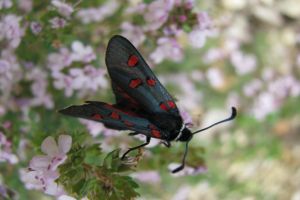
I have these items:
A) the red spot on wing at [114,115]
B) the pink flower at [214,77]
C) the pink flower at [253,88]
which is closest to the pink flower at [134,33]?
the red spot on wing at [114,115]

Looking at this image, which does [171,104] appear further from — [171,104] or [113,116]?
[113,116]

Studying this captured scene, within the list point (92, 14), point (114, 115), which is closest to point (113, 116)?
point (114, 115)

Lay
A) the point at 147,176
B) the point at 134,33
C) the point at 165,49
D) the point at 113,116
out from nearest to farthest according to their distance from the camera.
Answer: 1. the point at 113,116
2. the point at 165,49
3. the point at 134,33
4. the point at 147,176

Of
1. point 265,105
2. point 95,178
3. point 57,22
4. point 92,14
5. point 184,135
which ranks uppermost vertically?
point 265,105

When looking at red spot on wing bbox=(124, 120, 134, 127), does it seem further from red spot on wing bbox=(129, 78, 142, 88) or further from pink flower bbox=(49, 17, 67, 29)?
pink flower bbox=(49, 17, 67, 29)

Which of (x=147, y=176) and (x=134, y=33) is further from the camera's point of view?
(x=147, y=176)

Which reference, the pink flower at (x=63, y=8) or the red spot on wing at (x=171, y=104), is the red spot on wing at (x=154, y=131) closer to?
the red spot on wing at (x=171, y=104)

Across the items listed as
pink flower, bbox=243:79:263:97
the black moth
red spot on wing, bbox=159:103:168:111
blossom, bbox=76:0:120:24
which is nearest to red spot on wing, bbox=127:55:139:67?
the black moth

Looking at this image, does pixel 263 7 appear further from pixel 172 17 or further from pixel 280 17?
pixel 172 17
